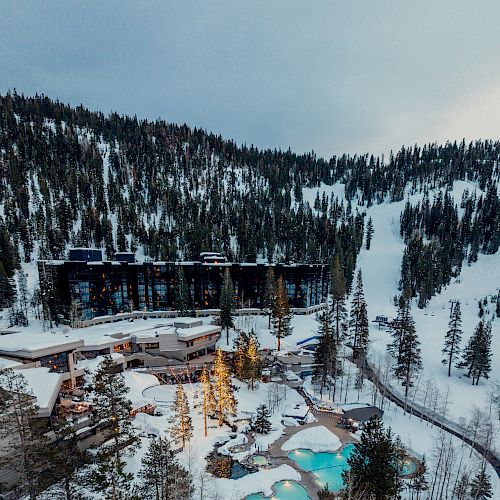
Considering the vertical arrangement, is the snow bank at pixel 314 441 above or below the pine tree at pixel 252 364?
below

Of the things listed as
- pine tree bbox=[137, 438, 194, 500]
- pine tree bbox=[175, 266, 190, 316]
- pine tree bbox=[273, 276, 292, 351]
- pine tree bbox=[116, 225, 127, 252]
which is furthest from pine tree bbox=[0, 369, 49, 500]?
pine tree bbox=[116, 225, 127, 252]

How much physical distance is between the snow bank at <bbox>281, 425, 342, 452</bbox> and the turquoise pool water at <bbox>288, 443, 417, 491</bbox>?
537 millimetres

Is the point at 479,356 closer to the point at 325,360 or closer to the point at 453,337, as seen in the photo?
the point at 453,337

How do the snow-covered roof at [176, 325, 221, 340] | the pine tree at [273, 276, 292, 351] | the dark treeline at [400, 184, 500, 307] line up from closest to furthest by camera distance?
the snow-covered roof at [176, 325, 221, 340] < the pine tree at [273, 276, 292, 351] < the dark treeline at [400, 184, 500, 307]

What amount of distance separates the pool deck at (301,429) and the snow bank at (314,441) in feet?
3.42

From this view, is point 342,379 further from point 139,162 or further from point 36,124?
point 36,124

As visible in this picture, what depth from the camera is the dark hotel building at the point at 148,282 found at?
76.1 meters

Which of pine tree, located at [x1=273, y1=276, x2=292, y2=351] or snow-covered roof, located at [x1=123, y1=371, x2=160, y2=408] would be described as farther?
pine tree, located at [x1=273, y1=276, x2=292, y2=351]

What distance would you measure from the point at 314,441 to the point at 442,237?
15359cm

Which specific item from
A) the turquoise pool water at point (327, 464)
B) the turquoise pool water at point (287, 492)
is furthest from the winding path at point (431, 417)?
the turquoise pool water at point (287, 492)

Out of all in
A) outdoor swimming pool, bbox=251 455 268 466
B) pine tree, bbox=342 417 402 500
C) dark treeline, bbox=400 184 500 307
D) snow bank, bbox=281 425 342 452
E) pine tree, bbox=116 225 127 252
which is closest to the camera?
pine tree, bbox=342 417 402 500

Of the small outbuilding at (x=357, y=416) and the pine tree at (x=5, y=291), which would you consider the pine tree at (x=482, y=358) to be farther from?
the pine tree at (x=5, y=291)

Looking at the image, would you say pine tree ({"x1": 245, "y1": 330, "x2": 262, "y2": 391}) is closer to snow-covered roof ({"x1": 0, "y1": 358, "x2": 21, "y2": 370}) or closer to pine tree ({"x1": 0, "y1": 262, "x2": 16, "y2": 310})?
snow-covered roof ({"x1": 0, "y1": 358, "x2": 21, "y2": 370})

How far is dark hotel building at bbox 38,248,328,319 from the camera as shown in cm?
7606
